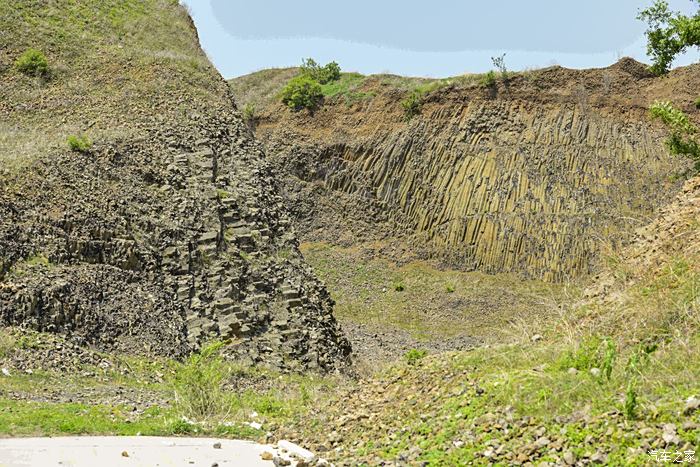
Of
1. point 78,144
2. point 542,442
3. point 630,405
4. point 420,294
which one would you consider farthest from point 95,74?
point 630,405

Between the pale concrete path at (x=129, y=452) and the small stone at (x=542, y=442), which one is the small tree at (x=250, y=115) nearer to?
the pale concrete path at (x=129, y=452)

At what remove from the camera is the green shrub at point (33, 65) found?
27734 millimetres

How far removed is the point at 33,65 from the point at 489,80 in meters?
28.0

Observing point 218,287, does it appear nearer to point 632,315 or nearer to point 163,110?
point 163,110

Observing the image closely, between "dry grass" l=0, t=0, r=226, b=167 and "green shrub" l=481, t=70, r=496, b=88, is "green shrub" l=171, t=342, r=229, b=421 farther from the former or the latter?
"green shrub" l=481, t=70, r=496, b=88

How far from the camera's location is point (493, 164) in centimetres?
4419

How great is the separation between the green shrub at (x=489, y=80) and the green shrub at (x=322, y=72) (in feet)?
37.8

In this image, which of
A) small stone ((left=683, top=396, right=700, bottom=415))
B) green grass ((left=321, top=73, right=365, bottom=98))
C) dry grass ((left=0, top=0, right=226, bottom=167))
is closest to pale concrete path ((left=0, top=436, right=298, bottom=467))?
small stone ((left=683, top=396, right=700, bottom=415))

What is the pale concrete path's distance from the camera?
873cm

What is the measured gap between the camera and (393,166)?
152ft

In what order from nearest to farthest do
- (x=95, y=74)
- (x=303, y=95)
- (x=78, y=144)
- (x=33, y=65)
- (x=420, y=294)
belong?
(x=78, y=144)
(x=33, y=65)
(x=95, y=74)
(x=420, y=294)
(x=303, y=95)

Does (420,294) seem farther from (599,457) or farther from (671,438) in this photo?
(671,438)

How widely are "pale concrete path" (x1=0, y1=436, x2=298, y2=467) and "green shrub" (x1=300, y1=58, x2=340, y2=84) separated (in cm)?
4586

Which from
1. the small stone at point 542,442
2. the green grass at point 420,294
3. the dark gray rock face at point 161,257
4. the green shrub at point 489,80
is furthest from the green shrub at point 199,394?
the green shrub at point 489,80
